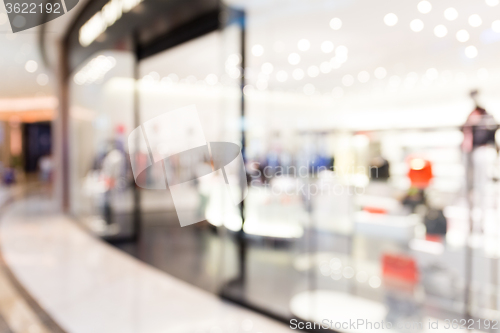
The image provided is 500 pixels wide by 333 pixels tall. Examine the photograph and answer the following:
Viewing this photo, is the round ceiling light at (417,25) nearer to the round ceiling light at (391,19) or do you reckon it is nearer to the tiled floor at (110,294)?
the round ceiling light at (391,19)

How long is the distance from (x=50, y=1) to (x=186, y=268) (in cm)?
267

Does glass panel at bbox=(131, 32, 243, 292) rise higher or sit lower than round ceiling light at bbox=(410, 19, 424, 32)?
lower

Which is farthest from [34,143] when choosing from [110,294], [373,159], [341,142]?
[373,159]

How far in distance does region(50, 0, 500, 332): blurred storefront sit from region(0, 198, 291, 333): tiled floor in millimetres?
199

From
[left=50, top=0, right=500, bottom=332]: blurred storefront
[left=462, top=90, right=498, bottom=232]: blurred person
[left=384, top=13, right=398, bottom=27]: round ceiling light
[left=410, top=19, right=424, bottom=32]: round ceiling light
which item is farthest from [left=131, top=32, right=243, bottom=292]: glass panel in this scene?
[left=462, top=90, right=498, bottom=232]: blurred person

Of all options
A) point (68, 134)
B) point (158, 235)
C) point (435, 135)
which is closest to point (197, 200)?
point (158, 235)

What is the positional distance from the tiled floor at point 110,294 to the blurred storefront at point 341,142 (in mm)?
199

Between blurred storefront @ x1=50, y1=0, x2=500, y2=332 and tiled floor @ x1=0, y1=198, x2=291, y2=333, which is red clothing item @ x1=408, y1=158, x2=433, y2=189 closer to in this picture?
blurred storefront @ x1=50, y1=0, x2=500, y2=332

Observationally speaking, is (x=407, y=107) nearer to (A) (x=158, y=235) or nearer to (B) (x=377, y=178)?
(B) (x=377, y=178)

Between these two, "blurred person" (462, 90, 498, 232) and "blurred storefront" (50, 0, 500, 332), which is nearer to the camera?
"blurred person" (462, 90, 498, 232)

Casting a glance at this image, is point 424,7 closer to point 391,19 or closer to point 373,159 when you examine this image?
point 391,19

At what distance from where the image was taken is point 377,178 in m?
2.35

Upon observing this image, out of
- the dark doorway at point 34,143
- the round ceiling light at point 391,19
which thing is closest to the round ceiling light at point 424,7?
the round ceiling light at point 391,19

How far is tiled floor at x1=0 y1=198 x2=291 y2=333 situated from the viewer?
98.6 inches
